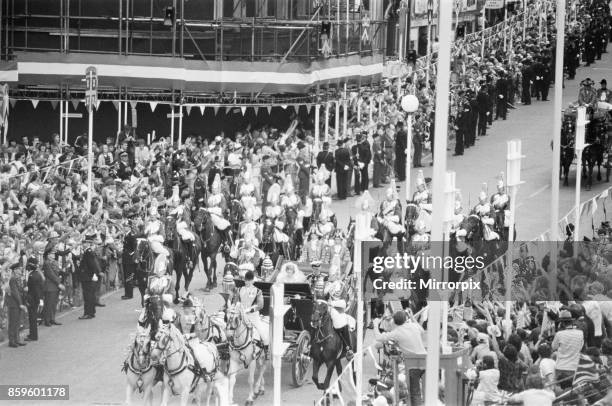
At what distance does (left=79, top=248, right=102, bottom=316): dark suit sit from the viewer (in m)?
30.9

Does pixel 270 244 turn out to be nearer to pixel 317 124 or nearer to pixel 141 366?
pixel 141 366

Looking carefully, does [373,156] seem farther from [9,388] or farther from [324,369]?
[9,388]

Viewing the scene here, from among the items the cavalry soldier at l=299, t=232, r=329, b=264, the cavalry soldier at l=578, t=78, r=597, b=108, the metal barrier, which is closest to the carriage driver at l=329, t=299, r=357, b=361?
the metal barrier

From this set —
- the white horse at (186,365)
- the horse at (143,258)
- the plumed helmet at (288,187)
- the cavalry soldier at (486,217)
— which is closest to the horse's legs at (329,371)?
the white horse at (186,365)

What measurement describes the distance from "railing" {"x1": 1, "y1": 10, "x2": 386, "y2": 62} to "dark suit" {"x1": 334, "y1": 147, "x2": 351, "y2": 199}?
5935mm

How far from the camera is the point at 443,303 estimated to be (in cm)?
2289

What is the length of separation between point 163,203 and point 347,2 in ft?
52.5

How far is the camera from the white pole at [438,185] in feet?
62.8

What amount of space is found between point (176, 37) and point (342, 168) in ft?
27.3

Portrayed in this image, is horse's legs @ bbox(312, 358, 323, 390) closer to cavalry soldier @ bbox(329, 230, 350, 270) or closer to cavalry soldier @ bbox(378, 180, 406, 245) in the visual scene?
cavalry soldier @ bbox(329, 230, 350, 270)

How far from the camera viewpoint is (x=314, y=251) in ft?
100

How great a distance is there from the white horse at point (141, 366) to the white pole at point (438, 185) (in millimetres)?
5143

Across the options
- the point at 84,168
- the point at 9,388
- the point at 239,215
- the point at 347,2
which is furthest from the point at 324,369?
the point at 347,2

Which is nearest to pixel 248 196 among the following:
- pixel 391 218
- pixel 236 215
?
pixel 236 215
